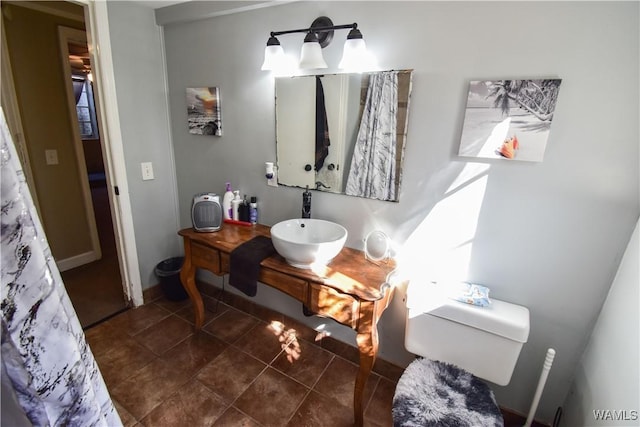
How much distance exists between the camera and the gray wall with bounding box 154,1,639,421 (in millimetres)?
1137

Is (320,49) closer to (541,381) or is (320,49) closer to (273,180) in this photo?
(273,180)

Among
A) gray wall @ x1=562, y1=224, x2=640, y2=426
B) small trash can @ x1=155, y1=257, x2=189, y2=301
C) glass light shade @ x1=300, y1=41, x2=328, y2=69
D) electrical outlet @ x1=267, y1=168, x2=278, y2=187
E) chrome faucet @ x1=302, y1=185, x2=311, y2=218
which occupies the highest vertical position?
glass light shade @ x1=300, y1=41, x2=328, y2=69

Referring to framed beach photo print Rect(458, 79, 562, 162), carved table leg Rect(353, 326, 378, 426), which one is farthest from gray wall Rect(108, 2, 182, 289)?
framed beach photo print Rect(458, 79, 562, 162)


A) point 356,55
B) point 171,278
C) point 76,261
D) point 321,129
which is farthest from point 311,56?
point 76,261

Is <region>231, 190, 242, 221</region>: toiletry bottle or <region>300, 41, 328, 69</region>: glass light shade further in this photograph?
<region>231, 190, 242, 221</region>: toiletry bottle

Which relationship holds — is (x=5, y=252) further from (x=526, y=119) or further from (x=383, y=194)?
(x=526, y=119)

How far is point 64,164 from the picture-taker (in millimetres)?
2777

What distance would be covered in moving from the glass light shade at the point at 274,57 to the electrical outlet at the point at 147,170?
1.26 m

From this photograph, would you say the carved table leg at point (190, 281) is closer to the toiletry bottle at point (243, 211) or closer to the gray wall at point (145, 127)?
the toiletry bottle at point (243, 211)

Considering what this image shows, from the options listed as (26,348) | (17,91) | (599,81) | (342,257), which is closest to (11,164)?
(26,348)

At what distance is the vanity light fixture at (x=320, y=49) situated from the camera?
4.59ft

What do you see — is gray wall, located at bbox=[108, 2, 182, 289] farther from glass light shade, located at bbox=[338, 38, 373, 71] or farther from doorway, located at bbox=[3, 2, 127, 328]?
glass light shade, located at bbox=[338, 38, 373, 71]

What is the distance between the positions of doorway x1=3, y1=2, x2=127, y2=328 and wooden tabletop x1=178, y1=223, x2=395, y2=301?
1.24 m

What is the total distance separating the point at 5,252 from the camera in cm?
56
